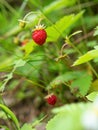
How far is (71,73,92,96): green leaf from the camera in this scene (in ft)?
5.20

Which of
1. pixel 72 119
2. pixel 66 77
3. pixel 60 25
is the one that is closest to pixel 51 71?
pixel 66 77

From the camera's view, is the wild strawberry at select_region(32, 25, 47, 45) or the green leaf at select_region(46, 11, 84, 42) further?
the green leaf at select_region(46, 11, 84, 42)

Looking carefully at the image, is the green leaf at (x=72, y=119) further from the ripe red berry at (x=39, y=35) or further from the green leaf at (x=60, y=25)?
the green leaf at (x=60, y=25)

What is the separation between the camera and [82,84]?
65.2 inches

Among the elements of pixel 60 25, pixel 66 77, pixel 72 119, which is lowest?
pixel 72 119

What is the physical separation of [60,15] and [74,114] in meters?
2.31

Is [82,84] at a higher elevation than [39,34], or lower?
lower

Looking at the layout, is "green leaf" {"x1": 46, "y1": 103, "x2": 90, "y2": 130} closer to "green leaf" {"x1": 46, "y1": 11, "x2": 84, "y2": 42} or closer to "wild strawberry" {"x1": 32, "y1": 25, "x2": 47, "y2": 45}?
"wild strawberry" {"x1": 32, "y1": 25, "x2": 47, "y2": 45}

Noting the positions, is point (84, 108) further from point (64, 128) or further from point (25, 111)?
point (25, 111)

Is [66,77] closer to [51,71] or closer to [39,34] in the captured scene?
[39,34]

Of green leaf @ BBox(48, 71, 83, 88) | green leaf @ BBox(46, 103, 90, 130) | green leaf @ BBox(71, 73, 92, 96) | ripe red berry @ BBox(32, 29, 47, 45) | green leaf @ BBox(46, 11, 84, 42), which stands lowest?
green leaf @ BBox(46, 103, 90, 130)

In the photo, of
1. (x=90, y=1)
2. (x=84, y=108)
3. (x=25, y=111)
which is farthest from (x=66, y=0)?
(x=84, y=108)

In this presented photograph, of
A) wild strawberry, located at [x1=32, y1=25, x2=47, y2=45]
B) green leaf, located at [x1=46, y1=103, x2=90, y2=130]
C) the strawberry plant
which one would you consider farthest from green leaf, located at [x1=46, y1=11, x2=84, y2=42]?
green leaf, located at [x1=46, y1=103, x2=90, y2=130]

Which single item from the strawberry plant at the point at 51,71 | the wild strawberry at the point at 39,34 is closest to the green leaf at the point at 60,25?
the strawberry plant at the point at 51,71
